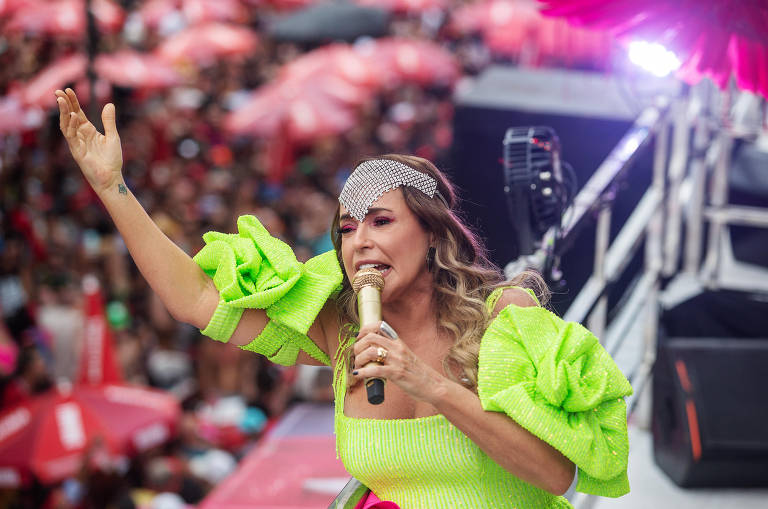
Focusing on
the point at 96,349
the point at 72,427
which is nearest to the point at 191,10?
the point at 96,349

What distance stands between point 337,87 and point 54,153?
360cm

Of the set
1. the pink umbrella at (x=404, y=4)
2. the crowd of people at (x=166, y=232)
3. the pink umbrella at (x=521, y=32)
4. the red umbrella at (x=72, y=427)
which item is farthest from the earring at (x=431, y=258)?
the pink umbrella at (x=404, y=4)

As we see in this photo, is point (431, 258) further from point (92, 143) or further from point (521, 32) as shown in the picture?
point (521, 32)

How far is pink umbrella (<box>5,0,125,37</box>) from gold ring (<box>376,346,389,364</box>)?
11004 millimetres

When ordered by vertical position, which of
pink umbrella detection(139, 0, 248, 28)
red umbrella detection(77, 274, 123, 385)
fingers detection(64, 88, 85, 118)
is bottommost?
red umbrella detection(77, 274, 123, 385)

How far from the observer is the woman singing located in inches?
64.6

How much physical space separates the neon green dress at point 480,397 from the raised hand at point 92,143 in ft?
0.94

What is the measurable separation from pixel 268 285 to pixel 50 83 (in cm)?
947

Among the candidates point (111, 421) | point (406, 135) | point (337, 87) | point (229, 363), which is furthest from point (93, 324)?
point (406, 135)

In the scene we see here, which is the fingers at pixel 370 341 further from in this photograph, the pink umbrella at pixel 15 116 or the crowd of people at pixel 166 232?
the pink umbrella at pixel 15 116

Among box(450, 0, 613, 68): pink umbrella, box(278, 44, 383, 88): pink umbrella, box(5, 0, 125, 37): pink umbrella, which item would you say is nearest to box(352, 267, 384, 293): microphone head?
box(450, 0, 613, 68): pink umbrella

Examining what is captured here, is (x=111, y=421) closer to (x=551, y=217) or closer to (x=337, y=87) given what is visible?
(x=551, y=217)

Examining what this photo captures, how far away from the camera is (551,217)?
2402 millimetres

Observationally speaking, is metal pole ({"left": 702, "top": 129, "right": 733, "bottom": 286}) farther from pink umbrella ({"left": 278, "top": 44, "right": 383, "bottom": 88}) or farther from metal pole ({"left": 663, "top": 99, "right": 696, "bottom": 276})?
pink umbrella ({"left": 278, "top": 44, "right": 383, "bottom": 88})
